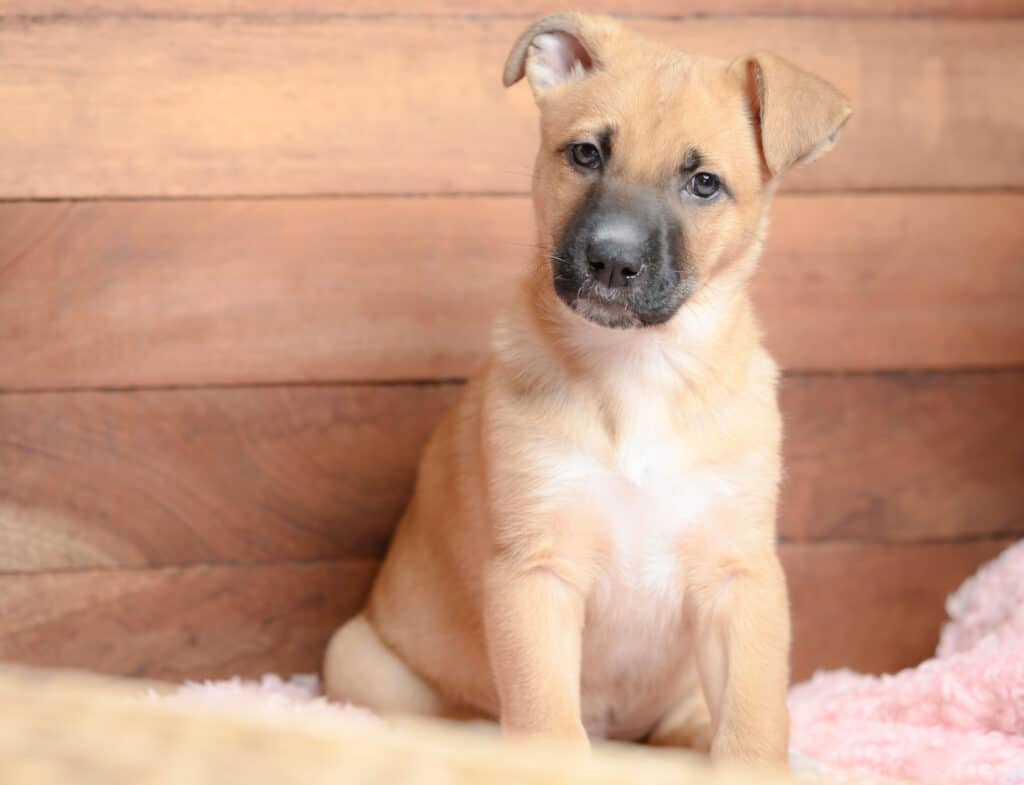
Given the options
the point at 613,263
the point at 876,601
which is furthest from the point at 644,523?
the point at 876,601

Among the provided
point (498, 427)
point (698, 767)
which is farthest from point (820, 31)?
point (698, 767)

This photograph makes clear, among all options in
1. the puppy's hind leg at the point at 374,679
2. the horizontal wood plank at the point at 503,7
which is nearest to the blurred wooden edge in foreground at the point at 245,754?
the puppy's hind leg at the point at 374,679

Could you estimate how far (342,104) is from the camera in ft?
9.68

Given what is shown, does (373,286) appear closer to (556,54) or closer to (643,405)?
(556,54)

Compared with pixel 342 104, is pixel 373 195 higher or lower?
lower

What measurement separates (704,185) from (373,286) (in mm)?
1048

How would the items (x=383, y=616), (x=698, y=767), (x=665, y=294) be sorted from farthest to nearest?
(x=383, y=616), (x=665, y=294), (x=698, y=767)

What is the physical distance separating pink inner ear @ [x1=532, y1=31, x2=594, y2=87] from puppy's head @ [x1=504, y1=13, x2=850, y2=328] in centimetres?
5

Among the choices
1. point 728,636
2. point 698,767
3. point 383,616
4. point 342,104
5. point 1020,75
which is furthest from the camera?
point 1020,75

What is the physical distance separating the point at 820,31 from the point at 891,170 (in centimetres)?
40

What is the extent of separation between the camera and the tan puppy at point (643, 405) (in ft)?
7.12

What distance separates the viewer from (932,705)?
8.86ft

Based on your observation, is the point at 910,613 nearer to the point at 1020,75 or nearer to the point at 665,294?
the point at 1020,75

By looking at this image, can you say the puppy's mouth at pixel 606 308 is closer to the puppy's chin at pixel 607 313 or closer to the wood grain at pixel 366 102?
the puppy's chin at pixel 607 313
